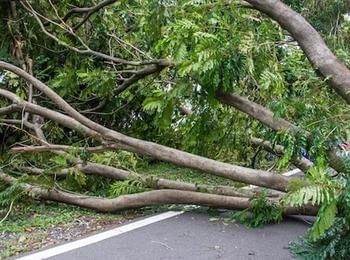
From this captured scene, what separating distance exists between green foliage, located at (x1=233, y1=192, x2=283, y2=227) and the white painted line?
2.50 feet

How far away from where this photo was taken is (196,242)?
4012mm

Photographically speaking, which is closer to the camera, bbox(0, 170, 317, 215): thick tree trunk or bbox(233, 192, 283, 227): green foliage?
bbox(233, 192, 283, 227): green foliage

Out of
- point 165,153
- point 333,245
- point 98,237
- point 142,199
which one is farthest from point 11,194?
point 333,245

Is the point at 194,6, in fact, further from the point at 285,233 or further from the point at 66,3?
the point at 66,3

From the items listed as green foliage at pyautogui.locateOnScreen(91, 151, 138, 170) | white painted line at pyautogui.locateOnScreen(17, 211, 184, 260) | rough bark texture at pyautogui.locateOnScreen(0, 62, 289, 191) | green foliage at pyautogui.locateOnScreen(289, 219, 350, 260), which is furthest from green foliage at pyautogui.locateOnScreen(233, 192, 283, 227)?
green foliage at pyautogui.locateOnScreen(91, 151, 138, 170)

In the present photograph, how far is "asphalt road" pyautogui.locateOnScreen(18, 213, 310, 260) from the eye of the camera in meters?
3.71

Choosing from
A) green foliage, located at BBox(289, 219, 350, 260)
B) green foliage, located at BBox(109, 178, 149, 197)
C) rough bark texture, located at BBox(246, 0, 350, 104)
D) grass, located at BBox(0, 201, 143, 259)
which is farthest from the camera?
green foliage, located at BBox(109, 178, 149, 197)

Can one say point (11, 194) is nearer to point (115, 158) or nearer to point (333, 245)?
point (115, 158)

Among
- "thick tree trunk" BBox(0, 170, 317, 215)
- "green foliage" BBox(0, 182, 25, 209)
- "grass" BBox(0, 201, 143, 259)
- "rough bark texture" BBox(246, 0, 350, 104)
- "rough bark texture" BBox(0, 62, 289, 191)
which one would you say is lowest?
"grass" BBox(0, 201, 143, 259)

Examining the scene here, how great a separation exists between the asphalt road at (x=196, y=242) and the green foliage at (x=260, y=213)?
2.9 inches

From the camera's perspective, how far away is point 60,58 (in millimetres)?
6773

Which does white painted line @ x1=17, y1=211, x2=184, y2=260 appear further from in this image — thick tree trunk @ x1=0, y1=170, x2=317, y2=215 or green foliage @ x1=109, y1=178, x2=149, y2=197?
green foliage @ x1=109, y1=178, x2=149, y2=197

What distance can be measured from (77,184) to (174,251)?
6.46ft

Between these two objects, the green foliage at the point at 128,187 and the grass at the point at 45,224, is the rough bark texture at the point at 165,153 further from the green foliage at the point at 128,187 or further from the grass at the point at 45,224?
the grass at the point at 45,224
